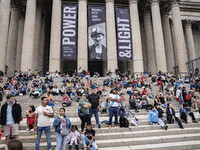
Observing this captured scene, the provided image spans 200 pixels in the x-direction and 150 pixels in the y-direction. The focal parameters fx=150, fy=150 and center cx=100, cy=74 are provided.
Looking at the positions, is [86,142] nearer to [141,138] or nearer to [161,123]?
[141,138]

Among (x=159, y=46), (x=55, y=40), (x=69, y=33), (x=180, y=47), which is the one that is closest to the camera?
(x=69, y=33)

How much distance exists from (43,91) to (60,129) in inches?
378

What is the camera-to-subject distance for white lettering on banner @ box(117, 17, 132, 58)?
62.6ft

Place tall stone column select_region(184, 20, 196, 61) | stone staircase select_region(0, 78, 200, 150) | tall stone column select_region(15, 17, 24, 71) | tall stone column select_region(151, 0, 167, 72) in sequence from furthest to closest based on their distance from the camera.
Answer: tall stone column select_region(184, 20, 196, 61)
tall stone column select_region(15, 17, 24, 71)
tall stone column select_region(151, 0, 167, 72)
stone staircase select_region(0, 78, 200, 150)

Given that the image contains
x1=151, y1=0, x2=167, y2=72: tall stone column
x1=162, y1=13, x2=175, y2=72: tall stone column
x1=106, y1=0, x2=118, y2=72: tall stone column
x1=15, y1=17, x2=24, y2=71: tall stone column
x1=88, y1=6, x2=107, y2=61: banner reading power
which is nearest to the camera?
x1=88, y1=6, x2=107, y2=61: banner reading power

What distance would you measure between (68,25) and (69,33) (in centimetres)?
104

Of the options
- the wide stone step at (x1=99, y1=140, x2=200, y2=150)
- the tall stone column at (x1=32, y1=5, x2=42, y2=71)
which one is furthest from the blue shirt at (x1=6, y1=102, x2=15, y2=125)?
the tall stone column at (x1=32, y1=5, x2=42, y2=71)

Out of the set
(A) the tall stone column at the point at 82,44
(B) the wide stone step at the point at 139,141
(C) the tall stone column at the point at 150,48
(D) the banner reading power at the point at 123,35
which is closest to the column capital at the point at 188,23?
(C) the tall stone column at the point at 150,48

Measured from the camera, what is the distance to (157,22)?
69.7ft

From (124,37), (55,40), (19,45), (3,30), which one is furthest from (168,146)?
(19,45)

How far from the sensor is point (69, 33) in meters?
18.7

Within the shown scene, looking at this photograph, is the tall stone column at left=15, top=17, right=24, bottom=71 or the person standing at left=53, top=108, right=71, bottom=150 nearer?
the person standing at left=53, top=108, right=71, bottom=150

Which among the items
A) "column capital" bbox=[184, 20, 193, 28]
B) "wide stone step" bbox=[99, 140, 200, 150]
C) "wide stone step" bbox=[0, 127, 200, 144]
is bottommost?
"wide stone step" bbox=[99, 140, 200, 150]

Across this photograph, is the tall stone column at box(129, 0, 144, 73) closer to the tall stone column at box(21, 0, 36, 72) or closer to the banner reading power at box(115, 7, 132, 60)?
the banner reading power at box(115, 7, 132, 60)
